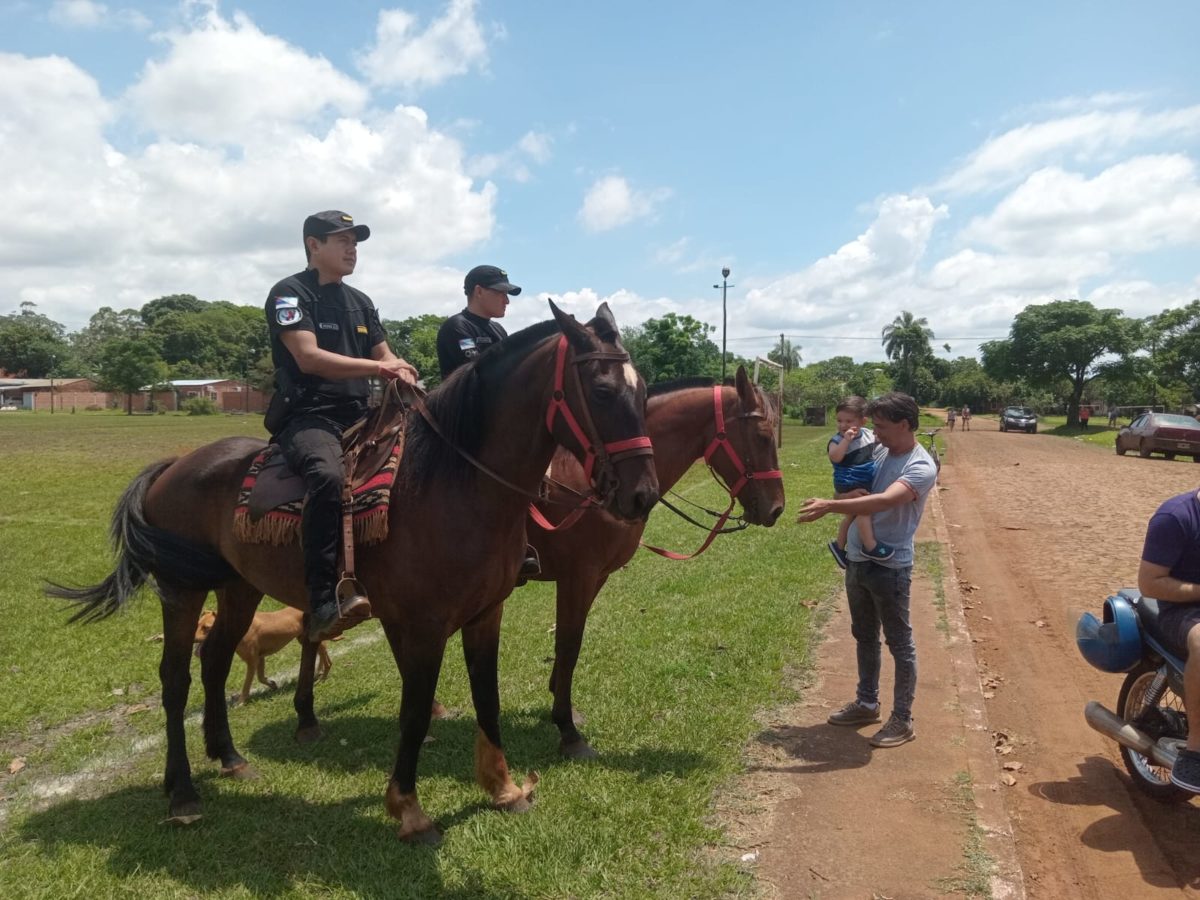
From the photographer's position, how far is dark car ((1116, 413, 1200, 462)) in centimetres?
2452

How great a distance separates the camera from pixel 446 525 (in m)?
3.52

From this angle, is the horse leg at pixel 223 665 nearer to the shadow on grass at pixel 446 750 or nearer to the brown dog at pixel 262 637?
the shadow on grass at pixel 446 750

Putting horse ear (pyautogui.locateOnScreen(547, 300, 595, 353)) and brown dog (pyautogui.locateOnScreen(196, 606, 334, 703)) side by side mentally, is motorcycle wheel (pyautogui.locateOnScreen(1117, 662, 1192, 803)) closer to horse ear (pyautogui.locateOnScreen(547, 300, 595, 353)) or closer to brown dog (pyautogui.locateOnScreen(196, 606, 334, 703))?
horse ear (pyautogui.locateOnScreen(547, 300, 595, 353))

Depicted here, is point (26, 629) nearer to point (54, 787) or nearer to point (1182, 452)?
point (54, 787)

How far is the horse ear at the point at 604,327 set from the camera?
134 inches

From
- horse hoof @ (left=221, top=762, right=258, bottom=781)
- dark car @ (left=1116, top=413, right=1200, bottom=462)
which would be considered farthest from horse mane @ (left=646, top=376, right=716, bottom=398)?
dark car @ (left=1116, top=413, right=1200, bottom=462)

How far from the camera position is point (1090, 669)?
6195 mm

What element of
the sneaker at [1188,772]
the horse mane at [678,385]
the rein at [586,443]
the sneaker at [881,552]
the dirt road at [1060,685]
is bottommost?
the dirt road at [1060,685]

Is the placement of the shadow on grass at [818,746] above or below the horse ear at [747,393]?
below

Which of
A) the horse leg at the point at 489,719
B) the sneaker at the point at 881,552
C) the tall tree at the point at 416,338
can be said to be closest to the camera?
the horse leg at the point at 489,719

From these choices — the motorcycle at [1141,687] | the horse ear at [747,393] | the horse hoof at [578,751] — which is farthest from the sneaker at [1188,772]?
the horse hoof at [578,751]

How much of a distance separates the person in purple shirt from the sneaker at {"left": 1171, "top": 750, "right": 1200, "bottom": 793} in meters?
0.01

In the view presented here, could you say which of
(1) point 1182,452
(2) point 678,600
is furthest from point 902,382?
(2) point 678,600

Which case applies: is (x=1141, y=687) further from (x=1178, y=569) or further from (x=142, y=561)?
(x=142, y=561)
